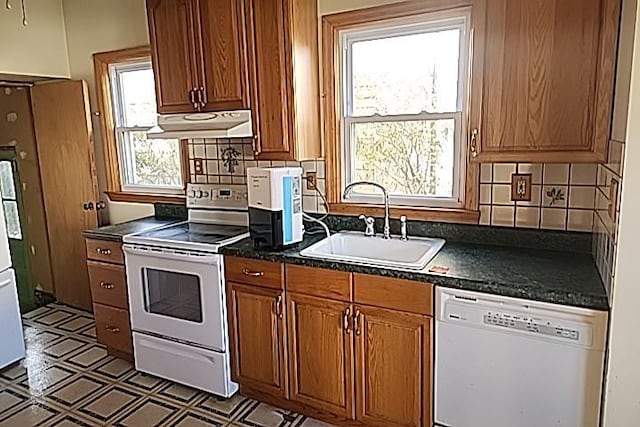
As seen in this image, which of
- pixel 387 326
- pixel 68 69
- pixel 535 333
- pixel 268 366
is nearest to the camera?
pixel 535 333

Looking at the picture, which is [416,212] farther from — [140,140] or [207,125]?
[140,140]

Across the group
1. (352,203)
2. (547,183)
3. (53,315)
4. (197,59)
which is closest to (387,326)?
(352,203)

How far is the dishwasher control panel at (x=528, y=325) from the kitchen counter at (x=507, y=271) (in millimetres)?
90

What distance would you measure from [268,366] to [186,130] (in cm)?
145

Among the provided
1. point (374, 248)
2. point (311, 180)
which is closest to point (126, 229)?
point (311, 180)

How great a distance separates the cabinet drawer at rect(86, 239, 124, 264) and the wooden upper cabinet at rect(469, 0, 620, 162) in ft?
7.36

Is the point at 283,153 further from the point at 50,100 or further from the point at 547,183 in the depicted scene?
the point at 50,100

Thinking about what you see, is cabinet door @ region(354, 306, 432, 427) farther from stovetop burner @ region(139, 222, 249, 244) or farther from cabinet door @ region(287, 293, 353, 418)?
stovetop burner @ region(139, 222, 249, 244)

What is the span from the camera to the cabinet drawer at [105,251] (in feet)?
9.77

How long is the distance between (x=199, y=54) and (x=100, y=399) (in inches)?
83.1

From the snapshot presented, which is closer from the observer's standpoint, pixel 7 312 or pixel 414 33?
pixel 414 33

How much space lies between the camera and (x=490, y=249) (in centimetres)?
235

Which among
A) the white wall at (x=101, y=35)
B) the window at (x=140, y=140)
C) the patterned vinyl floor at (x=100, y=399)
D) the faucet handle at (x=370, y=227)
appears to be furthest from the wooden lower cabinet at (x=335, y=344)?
the white wall at (x=101, y=35)

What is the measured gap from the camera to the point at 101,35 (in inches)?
138
